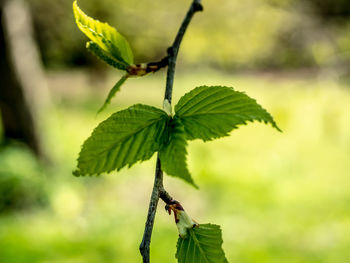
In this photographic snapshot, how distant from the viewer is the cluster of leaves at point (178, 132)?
0.54 m

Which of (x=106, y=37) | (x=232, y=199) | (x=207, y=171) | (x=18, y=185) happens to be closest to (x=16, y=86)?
(x=18, y=185)

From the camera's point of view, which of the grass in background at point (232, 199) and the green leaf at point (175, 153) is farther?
the grass in background at point (232, 199)

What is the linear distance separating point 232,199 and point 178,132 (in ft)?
20.1

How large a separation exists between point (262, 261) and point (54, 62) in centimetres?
1267

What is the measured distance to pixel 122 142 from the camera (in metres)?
0.56

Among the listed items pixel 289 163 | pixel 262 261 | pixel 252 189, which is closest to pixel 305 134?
pixel 289 163

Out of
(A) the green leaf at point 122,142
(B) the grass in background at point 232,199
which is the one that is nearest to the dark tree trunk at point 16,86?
(B) the grass in background at point 232,199

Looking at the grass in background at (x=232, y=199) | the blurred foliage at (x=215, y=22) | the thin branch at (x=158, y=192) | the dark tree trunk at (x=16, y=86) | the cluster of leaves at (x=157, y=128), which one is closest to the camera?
the thin branch at (x=158, y=192)

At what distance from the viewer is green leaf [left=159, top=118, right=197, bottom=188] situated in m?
0.48

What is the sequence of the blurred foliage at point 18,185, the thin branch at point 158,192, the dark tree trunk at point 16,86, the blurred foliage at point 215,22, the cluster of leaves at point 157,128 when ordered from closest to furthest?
the thin branch at point 158,192 < the cluster of leaves at point 157,128 < the blurred foliage at point 18,185 < the dark tree trunk at point 16,86 < the blurred foliage at point 215,22

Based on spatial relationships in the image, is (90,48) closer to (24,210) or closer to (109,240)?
(109,240)

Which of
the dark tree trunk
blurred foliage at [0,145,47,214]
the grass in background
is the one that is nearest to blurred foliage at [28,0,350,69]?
the grass in background

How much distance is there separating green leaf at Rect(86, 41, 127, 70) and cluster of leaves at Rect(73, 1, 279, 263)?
0.05 m

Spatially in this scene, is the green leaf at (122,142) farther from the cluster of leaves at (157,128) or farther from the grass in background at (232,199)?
the grass in background at (232,199)
